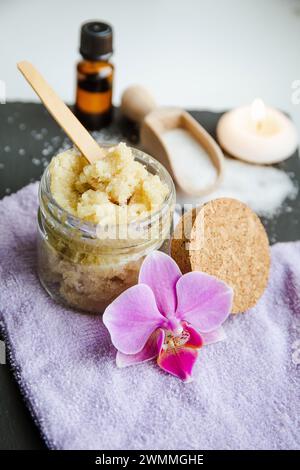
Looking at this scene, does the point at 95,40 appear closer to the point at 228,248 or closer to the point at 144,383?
the point at 228,248

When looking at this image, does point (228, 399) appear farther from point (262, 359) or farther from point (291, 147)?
point (291, 147)

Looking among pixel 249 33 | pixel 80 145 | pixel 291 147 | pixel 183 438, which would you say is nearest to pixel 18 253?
pixel 80 145

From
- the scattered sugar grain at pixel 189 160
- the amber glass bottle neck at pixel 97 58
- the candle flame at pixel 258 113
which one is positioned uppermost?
the amber glass bottle neck at pixel 97 58

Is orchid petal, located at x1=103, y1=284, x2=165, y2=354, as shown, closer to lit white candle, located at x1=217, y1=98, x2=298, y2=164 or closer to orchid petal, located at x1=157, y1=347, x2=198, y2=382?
orchid petal, located at x1=157, y1=347, x2=198, y2=382

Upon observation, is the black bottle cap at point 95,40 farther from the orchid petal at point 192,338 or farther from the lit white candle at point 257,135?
the orchid petal at point 192,338

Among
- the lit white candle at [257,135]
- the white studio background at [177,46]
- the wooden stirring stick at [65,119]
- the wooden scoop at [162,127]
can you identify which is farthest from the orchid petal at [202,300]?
the white studio background at [177,46]

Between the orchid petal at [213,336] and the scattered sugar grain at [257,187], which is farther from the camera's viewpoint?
the scattered sugar grain at [257,187]

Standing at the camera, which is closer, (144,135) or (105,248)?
(105,248)
